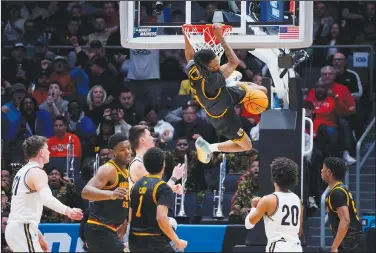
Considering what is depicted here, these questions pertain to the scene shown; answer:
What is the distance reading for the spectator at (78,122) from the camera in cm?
1869

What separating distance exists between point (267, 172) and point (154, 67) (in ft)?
21.0

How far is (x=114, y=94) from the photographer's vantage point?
19.2 metres

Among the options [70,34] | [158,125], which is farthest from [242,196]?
[70,34]

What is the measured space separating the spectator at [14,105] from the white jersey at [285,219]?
8368 mm

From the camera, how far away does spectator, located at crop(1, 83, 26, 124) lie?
18906mm

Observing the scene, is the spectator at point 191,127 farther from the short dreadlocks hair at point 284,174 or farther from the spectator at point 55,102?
the short dreadlocks hair at point 284,174

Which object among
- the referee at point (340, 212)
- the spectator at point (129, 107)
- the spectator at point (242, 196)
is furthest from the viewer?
the spectator at point (129, 107)

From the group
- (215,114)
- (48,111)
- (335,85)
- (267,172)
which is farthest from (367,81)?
(215,114)

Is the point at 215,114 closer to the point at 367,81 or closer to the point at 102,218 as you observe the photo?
the point at 102,218

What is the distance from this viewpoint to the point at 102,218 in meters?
12.4

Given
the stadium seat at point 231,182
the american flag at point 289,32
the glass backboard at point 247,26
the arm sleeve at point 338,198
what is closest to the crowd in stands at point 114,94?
the stadium seat at point 231,182

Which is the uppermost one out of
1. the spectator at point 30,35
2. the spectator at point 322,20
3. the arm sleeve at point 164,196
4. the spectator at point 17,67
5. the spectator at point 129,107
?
the spectator at point 322,20

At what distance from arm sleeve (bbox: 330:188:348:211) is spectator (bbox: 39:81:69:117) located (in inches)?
279

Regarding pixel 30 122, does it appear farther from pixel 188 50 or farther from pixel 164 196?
pixel 188 50
